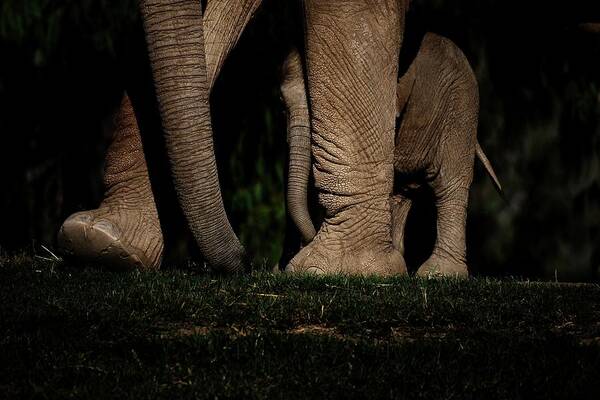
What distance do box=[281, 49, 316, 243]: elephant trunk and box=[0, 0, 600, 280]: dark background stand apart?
7.0 inches

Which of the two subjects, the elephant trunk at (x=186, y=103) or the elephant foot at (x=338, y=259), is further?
the elephant foot at (x=338, y=259)

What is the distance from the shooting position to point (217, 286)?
14.7ft

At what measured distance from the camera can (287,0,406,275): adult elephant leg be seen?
5531mm

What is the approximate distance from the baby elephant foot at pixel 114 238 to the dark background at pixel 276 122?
668 mm

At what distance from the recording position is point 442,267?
6680mm

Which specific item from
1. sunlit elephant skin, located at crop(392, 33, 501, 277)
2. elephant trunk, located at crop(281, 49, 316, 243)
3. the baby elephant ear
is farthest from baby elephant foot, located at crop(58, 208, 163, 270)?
the baby elephant ear

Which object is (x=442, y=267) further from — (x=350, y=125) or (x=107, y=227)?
(x=107, y=227)

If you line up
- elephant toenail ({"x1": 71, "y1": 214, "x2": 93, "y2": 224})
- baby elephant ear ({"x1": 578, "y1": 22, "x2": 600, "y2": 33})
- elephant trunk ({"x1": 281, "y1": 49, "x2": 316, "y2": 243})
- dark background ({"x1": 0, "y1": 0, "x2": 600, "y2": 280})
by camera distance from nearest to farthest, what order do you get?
elephant toenail ({"x1": 71, "y1": 214, "x2": 93, "y2": 224}) < elephant trunk ({"x1": 281, "y1": 49, "x2": 316, "y2": 243}) < dark background ({"x1": 0, "y1": 0, "x2": 600, "y2": 280}) < baby elephant ear ({"x1": 578, "y1": 22, "x2": 600, "y2": 33})

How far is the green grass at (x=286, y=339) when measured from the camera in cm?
294

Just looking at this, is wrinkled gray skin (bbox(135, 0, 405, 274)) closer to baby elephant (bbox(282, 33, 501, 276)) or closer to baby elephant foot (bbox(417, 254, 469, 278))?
baby elephant foot (bbox(417, 254, 469, 278))

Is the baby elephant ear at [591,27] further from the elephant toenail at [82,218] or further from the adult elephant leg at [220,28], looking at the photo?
the elephant toenail at [82,218]

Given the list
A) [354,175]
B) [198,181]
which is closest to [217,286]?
[198,181]

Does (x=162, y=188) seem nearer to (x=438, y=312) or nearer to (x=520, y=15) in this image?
(x=438, y=312)

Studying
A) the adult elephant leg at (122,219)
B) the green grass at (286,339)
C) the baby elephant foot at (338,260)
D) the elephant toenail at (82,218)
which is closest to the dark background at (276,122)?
the adult elephant leg at (122,219)
